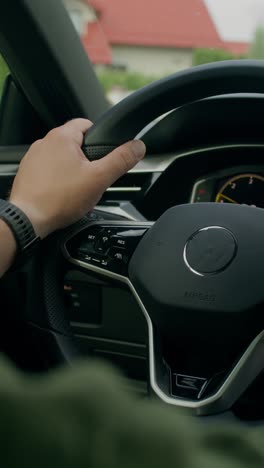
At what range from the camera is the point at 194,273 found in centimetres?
120

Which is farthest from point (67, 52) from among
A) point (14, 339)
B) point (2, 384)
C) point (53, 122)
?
point (2, 384)

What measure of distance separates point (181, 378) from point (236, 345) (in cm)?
11

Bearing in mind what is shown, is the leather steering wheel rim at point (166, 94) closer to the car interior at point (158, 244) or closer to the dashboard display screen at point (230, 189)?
the car interior at point (158, 244)

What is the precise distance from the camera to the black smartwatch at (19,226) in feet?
3.92

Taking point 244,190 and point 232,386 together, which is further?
point 244,190

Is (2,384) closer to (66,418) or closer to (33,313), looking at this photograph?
(66,418)

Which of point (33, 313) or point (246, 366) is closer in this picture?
point (246, 366)

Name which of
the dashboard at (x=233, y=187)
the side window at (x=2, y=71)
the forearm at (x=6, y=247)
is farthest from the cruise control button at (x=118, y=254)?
the side window at (x=2, y=71)

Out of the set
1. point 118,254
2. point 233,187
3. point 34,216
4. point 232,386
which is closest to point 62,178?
point 34,216

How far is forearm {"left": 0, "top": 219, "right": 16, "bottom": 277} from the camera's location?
46.4 inches

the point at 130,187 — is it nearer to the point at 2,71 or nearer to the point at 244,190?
the point at 244,190

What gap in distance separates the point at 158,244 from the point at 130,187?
0.77 meters

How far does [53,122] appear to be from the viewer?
217 centimetres

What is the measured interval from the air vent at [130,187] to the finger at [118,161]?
688 mm
